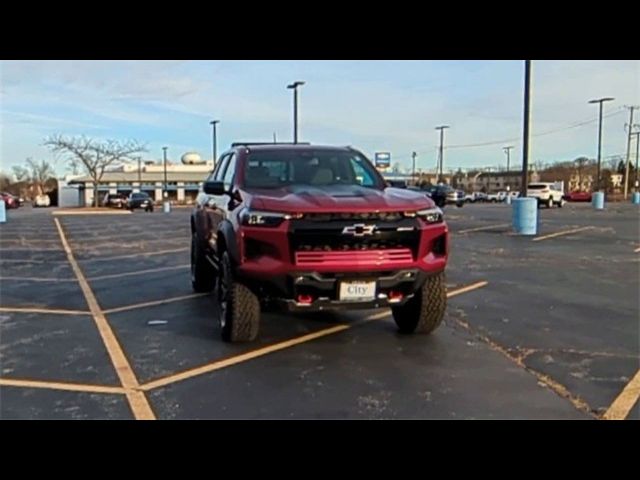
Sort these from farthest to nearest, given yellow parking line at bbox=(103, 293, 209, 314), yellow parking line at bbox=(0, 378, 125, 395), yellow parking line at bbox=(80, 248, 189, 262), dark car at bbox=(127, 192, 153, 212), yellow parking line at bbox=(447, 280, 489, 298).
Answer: dark car at bbox=(127, 192, 153, 212)
yellow parking line at bbox=(80, 248, 189, 262)
yellow parking line at bbox=(447, 280, 489, 298)
yellow parking line at bbox=(103, 293, 209, 314)
yellow parking line at bbox=(0, 378, 125, 395)

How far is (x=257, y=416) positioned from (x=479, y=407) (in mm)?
1487

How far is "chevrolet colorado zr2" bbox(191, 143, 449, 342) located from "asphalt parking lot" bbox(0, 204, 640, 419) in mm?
473

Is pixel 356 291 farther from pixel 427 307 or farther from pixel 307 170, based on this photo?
pixel 307 170

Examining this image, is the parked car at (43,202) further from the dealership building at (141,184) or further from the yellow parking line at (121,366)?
the yellow parking line at (121,366)

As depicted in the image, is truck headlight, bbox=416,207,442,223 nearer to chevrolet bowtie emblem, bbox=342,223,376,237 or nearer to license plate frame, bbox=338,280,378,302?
chevrolet bowtie emblem, bbox=342,223,376,237

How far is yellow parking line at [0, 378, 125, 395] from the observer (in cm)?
437

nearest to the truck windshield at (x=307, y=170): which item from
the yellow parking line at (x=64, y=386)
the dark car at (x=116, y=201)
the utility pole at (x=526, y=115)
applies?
the yellow parking line at (x=64, y=386)

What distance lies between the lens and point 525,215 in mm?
17547

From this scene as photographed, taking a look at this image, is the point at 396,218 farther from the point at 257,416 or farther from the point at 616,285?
the point at 616,285

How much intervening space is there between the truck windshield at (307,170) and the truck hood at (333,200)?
40cm

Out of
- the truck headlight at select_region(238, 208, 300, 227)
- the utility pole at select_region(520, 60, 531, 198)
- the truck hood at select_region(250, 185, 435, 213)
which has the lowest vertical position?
the truck headlight at select_region(238, 208, 300, 227)

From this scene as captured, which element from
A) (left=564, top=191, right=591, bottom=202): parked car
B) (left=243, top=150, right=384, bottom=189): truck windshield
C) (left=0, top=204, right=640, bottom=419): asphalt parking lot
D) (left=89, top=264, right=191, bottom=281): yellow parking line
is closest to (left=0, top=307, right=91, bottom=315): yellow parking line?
(left=0, top=204, right=640, bottom=419): asphalt parking lot

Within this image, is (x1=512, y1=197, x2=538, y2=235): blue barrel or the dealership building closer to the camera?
(x1=512, y1=197, x2=538, y2=235): blue barrel
